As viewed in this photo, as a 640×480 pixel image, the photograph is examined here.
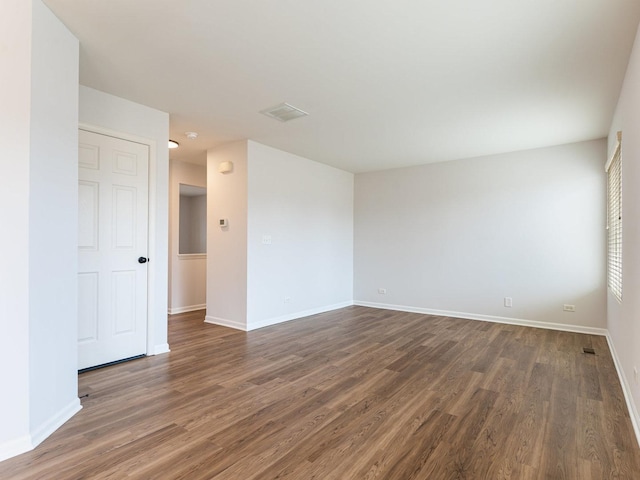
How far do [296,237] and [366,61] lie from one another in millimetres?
3201

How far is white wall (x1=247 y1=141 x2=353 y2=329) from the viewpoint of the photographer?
15.5 ft

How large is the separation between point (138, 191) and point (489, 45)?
3282mm

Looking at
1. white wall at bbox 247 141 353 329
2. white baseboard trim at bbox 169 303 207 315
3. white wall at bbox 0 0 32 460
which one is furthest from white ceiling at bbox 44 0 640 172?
white baseboard trim at bbox 169 303 207 315

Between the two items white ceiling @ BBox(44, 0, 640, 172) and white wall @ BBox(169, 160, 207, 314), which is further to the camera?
white wall @ BBox(169, 160, 207, 314)

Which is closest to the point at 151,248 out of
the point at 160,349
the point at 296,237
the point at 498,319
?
the point at 160,349

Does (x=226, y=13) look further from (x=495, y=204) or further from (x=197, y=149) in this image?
(x=495, y=204)

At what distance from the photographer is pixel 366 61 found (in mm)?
2582

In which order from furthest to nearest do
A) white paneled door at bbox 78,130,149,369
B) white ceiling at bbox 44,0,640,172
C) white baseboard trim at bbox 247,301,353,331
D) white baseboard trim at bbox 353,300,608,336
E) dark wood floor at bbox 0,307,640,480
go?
1. white baseboard trim at bbox 247,301,353,331
2. white baseboard trim at bbox 353,300,608,336
3. white paneled door at bbox 78,130,149,369
4. white ceiling at bbox 44,0,640,172
5. dark wood floor at bbox 0,307,640,480

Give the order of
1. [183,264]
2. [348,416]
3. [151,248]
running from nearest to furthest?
1. [348,416]
2. [151,248]
3. [183,264]

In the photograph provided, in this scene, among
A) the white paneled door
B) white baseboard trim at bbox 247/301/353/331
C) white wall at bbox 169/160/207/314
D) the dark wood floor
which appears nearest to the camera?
the dark wood floor

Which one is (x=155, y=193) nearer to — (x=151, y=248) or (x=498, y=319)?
(x=151, y=248)

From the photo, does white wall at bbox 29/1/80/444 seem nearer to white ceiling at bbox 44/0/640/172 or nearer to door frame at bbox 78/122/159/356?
white ceiling at bbox 44/0/640/172

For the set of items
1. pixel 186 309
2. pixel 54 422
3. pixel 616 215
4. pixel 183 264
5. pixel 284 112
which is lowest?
pixel 186 309

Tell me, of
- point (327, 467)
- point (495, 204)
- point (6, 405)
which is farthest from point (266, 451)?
point (495, 204)
